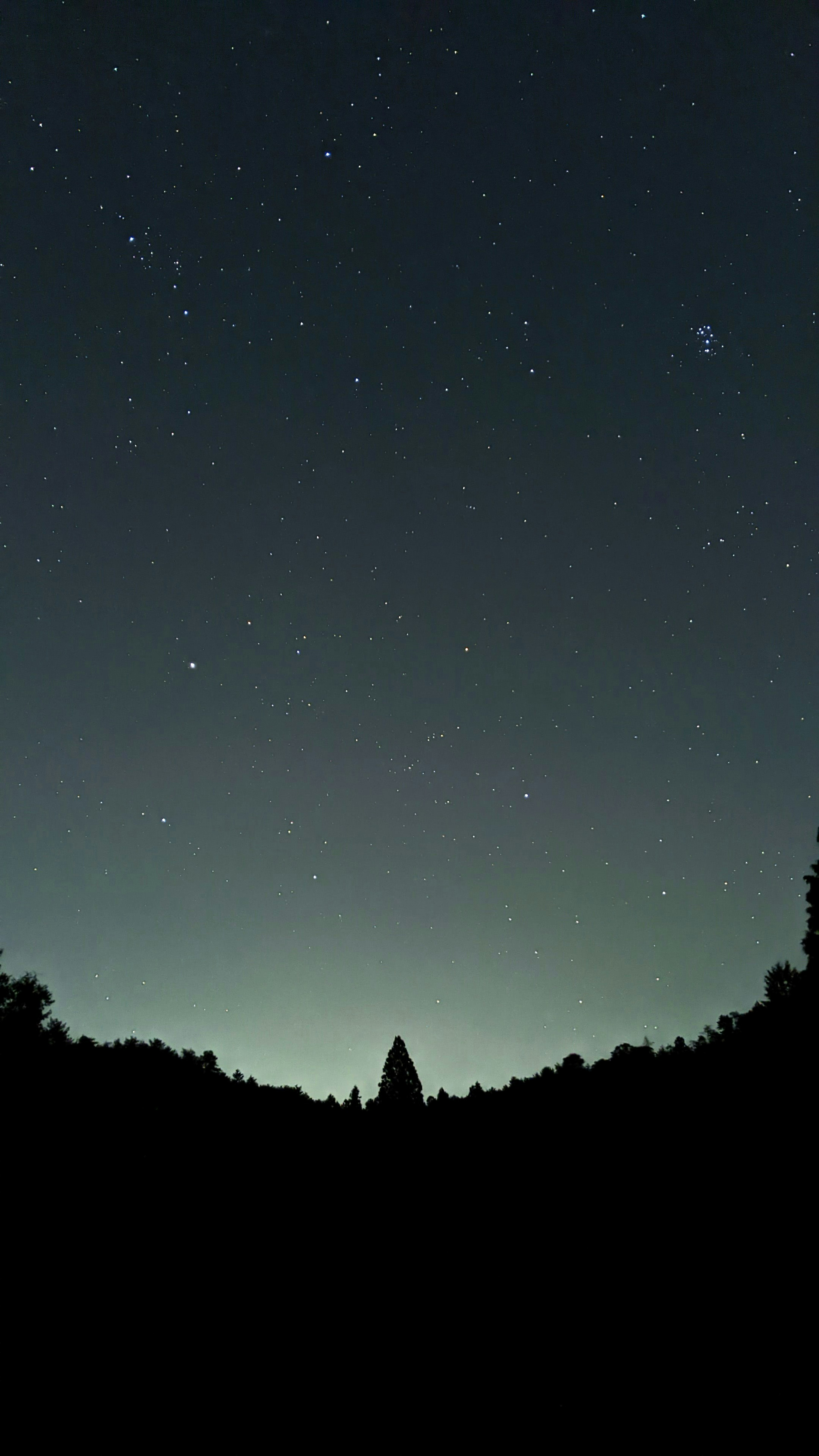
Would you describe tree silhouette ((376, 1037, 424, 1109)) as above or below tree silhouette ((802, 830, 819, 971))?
below

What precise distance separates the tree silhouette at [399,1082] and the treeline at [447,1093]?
338 mm

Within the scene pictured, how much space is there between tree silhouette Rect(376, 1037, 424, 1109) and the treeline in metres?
0.34

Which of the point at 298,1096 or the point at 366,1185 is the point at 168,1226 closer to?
the point at 366,1185

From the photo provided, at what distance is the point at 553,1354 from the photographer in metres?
13.3

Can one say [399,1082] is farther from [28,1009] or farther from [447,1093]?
[28,1009]

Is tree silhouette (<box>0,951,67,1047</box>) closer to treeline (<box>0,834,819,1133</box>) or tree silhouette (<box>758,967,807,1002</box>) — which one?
treeline (<box>0,834,819,1133</box>)

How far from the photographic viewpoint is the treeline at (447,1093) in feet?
82.5

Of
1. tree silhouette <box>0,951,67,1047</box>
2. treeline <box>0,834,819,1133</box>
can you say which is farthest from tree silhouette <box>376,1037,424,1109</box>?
tree silhouette <box>0,951,67,1047</box>

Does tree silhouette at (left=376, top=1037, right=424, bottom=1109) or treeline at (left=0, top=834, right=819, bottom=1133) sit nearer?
treeline at (left=0, top=834, right=819, bottom=1133)

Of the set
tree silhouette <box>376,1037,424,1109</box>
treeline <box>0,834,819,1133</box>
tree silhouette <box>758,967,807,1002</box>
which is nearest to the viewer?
treeline <box>0,834,819,1133</box>

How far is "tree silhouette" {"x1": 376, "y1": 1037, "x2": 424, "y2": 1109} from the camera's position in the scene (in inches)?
2442

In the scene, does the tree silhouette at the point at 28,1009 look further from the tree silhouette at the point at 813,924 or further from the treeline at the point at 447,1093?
the tree silhouette at the point at 813,924

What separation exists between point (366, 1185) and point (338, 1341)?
1312 centimetres

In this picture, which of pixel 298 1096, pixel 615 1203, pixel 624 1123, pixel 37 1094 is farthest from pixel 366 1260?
pixel 298 1096
